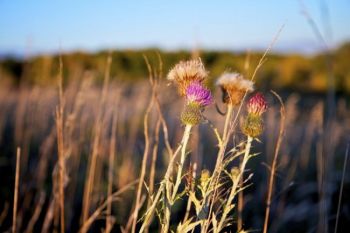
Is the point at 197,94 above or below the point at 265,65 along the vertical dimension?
below

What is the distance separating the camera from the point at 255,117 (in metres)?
1.13

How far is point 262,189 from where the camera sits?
333 cm

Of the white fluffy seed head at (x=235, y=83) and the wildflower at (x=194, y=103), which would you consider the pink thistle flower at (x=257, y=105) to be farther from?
the wildflower at (x=194, y=103)

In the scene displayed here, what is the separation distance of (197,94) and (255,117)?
17 cm

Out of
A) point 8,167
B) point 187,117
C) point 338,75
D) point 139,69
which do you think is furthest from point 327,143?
point 139,69

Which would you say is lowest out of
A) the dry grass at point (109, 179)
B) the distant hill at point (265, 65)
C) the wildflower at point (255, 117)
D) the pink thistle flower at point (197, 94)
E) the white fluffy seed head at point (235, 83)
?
the dry grass at point (109, 179)

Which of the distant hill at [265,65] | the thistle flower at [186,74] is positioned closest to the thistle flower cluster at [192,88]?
the thistle flower at [186,74]

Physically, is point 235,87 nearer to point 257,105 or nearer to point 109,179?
point 257,105

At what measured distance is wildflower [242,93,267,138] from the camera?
1104 mm

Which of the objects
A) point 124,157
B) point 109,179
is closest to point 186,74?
point 109,179

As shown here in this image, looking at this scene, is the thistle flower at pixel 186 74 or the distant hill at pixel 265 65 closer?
the thistle flower at pixel 186 74

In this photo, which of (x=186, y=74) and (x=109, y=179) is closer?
(x=186, y=74)

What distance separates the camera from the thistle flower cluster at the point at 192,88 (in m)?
1.06

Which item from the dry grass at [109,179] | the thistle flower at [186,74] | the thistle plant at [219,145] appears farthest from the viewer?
the dry grass at [109,179]
